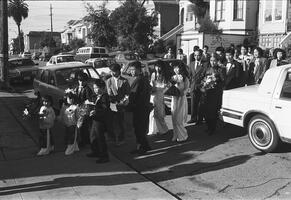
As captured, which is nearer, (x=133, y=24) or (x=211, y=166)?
(x=211, y=166)

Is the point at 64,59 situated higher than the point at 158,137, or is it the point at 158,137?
the point at 64,59

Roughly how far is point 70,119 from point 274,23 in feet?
77.7

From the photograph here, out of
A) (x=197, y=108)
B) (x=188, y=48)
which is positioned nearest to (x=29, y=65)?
(x=188, y=48)

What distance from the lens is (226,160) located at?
679cm

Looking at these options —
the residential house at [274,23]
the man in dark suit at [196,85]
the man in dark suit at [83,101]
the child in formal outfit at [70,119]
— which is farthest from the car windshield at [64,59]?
the child in formal outfit at [70,119]

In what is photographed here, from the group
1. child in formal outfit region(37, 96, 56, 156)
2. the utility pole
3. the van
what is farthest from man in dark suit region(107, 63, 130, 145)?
the van

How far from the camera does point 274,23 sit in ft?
90.8

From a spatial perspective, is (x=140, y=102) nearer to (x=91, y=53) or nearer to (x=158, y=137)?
(x=158, y=137)

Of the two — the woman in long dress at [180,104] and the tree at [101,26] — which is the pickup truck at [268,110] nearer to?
the woman in long dress at [180,104]

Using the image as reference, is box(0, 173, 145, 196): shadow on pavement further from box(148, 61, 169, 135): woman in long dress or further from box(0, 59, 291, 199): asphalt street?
box(148, 61, 169, 135): woman in long dress

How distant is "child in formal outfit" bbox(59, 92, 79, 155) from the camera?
7316 mm

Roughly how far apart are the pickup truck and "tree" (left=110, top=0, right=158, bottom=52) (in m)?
24.0

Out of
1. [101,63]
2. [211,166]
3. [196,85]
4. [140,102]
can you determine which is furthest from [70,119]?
[101,63]

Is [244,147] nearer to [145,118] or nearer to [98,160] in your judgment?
[145,118]
